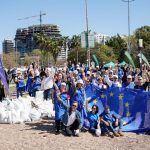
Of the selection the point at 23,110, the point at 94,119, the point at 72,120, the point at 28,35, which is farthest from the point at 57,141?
the point at 28,35

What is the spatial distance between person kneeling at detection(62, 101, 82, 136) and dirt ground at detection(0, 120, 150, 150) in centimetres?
22

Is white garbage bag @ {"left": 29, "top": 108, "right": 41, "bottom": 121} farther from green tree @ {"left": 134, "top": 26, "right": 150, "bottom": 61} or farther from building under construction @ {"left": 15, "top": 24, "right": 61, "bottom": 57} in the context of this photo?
building under construction @ {"left": 15, "top": 24, "right": 61, "bottom": 57}

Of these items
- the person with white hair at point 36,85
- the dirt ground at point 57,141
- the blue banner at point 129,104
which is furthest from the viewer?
the person with white hair at point 36,85

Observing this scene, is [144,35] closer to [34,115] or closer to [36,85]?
[36,85]

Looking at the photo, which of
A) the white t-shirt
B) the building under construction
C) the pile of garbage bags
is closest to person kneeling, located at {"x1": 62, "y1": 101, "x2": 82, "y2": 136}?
the white t-shirt

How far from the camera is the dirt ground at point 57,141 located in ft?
37.8

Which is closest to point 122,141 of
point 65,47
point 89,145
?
point 89,145

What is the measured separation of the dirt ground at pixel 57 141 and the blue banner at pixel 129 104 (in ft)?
1.55

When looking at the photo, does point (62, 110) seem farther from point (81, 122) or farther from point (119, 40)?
point (119, 40)

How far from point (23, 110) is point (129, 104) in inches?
146

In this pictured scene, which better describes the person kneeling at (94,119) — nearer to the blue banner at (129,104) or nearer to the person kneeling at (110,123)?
the person kneeling at (110,123)

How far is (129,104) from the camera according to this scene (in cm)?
1367

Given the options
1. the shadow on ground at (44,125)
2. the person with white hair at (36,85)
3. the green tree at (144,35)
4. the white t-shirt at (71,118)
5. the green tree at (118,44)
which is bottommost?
the shadow on ground at (44,125)

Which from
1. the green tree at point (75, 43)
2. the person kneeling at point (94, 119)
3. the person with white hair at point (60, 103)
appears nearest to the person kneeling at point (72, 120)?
the person with white hair at point (60, 103)
